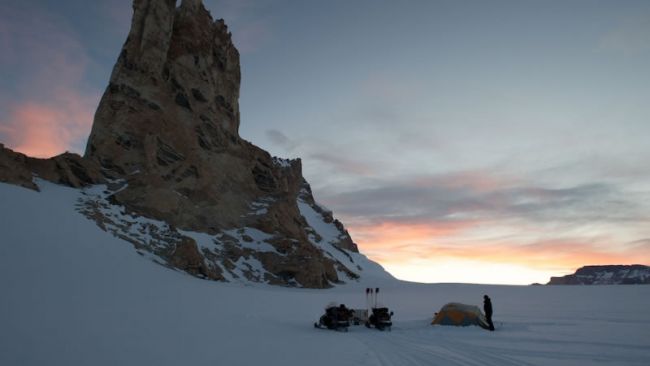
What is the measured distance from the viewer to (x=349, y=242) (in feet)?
509

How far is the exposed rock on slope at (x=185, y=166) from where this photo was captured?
49.0 meters

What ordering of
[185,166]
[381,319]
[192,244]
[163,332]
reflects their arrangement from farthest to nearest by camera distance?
[185,166] < [192,244] < [381,319] < [163,332]

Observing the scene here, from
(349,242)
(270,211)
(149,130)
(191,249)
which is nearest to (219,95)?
(149,130)

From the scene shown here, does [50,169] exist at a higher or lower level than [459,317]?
higher

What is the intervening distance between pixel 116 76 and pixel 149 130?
920 cm

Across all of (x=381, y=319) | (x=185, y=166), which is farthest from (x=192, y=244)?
(x=381, y=319)

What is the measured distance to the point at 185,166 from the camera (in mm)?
62844

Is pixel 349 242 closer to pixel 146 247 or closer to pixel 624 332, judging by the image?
pixel 146 247

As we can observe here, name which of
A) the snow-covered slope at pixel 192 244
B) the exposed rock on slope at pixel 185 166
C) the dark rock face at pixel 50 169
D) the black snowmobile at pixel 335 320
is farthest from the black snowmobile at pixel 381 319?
the dark rock face at pixel 50 169

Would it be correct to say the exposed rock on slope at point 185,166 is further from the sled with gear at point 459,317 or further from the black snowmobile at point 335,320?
the sled with gear at point 459,317

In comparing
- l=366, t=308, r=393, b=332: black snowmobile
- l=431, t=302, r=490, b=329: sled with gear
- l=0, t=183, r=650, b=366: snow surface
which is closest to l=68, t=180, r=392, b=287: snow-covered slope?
l=0, t=183, r=650, b=366: snow surface

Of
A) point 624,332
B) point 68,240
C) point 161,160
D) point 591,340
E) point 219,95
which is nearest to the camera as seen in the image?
point 591,340

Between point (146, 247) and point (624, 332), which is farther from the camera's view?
point (146, 247)

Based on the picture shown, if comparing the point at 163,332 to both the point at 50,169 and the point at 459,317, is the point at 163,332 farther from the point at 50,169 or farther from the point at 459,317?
the point at 50,169
